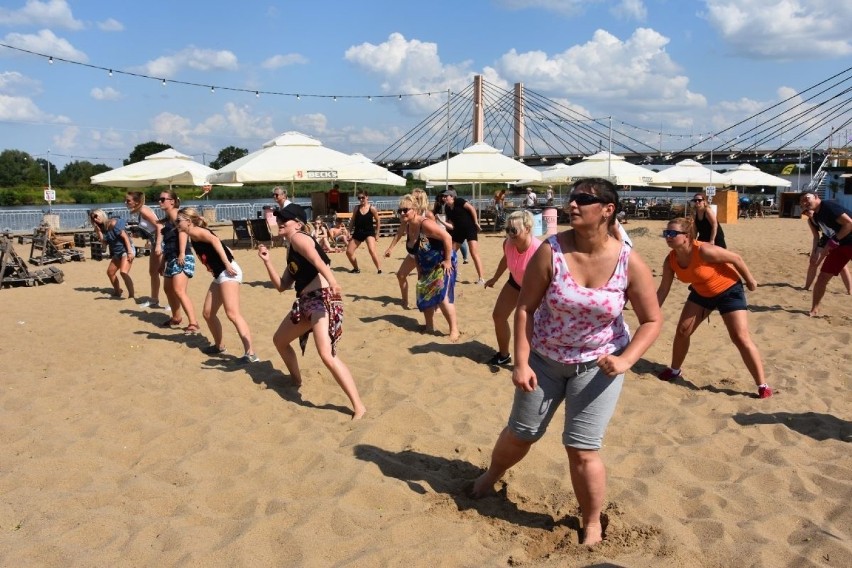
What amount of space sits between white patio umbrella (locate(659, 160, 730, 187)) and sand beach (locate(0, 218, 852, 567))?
19928 millimetres

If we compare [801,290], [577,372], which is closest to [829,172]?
[801,290]

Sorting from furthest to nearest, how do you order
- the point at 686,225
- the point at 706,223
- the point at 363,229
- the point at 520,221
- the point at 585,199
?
the point at 363,229, the point at 706,223, the point at 520,221, the point at 686,225, the point at 585,199

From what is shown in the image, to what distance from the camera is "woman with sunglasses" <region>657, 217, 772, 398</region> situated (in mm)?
4629

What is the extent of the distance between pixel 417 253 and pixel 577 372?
3761mm

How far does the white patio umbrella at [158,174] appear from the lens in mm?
17516

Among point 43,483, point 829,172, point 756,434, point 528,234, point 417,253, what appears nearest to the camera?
point 43,483

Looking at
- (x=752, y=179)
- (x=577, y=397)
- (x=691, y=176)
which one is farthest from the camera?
(x=752, y=179)

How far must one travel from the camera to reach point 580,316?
8.59 ft

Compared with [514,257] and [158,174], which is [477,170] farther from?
[514,257]

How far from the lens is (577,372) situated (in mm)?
2680

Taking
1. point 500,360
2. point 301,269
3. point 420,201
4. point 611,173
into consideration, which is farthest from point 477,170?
point 301,269

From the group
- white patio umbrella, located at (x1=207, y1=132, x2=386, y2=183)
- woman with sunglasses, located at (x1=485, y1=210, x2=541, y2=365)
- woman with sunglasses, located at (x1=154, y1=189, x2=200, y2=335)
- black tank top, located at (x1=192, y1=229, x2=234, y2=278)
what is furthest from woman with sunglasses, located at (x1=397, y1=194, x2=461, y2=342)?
white patio umbrella, located at (x1=207, y1=132, x2=386, y2=183)

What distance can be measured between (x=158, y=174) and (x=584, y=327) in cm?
1699

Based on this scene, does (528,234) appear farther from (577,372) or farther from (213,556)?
(213,556)
